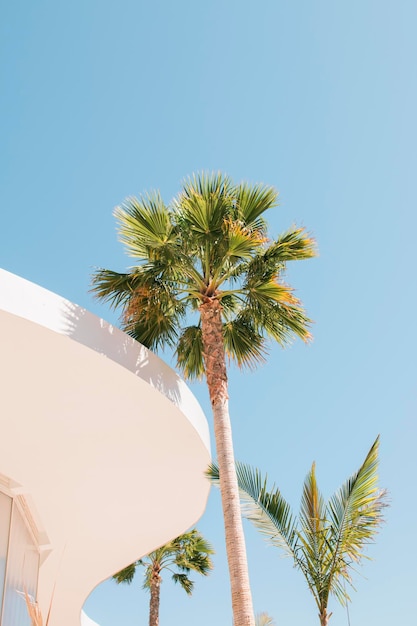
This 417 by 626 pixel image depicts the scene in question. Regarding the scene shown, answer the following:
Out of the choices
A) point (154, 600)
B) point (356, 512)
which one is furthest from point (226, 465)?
point (154, 600)

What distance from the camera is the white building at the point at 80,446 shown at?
236 inches

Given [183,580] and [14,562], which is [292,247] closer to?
[14,562]

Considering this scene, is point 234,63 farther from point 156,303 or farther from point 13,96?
→ point 156,303

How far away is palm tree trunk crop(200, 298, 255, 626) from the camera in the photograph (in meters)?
6.73

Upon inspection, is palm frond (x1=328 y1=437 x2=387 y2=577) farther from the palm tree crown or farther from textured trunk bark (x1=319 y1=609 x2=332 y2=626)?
the palm tree crown

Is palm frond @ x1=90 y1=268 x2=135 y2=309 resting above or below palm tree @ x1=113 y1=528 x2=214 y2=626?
above

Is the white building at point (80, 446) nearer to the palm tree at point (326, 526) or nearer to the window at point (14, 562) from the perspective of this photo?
the window at point (14, 562)

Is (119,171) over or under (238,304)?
over

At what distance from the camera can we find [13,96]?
1438cm

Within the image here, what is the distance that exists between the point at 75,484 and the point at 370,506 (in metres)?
3.54

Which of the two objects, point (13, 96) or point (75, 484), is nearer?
point (75, 484)

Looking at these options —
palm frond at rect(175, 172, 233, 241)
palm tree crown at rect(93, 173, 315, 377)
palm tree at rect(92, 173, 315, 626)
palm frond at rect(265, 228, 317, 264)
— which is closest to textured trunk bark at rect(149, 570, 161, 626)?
palm tree at rect(92, 173, 315, 626)

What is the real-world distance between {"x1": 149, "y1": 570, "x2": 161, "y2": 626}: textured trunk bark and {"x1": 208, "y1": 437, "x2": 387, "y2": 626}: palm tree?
9530mm

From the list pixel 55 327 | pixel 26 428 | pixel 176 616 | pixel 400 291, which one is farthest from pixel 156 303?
pixel 176 616
